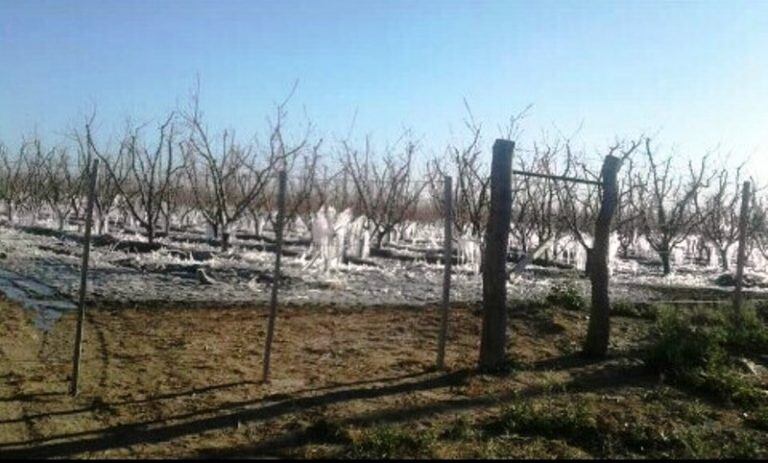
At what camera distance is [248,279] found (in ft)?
39.6

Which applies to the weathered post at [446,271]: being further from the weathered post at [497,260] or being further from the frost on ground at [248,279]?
the frost on ground at [248,279]

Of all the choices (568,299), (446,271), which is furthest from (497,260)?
(568,299)

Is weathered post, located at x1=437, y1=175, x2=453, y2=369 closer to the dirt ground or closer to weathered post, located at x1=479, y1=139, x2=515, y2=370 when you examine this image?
the dirt ground

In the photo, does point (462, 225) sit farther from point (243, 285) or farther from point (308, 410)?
point (308, 410)

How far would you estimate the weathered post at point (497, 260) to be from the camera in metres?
5.61

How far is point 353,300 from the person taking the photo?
10266 millimetres

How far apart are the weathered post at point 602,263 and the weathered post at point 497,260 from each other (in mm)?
996

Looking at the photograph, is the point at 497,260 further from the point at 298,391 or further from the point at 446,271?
the point at 298,391

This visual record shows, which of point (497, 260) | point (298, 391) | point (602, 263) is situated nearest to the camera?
point (298, 391)

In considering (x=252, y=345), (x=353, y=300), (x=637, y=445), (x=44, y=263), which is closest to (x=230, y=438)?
(x=637, y=445)

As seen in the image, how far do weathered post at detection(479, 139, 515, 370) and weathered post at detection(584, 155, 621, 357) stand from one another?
→ 100cm

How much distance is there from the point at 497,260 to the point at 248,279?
23.4 feet

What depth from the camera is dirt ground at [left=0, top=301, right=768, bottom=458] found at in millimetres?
3811

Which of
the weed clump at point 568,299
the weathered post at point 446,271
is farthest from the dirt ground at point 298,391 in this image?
the weed clump at point 568,299
